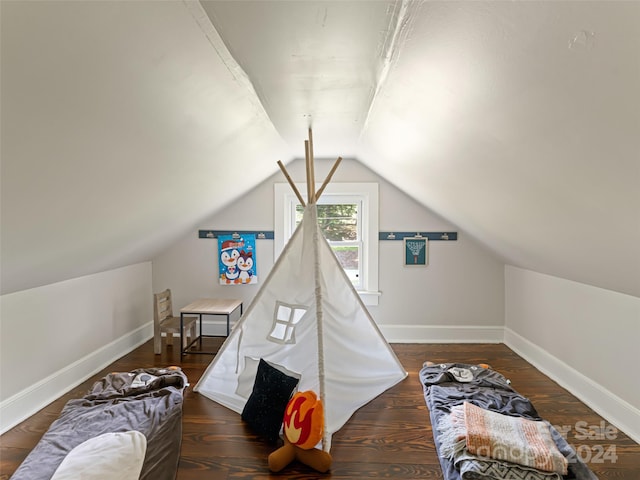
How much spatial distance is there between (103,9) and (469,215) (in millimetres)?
2535

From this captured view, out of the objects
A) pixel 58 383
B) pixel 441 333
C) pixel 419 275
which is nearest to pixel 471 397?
pixel 441 333

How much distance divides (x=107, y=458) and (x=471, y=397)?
221cm

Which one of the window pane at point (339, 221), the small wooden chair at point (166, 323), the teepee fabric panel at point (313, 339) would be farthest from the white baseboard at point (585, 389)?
the small wooden chair at point (166, 323)

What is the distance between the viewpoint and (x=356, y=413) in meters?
2.36

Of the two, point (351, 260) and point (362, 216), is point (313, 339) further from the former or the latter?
point (362, 216)

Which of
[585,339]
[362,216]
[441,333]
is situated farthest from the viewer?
[362,216]

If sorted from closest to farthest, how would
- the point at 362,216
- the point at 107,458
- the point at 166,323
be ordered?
the point at 107,458, the point at 166,323, the point at 362,216

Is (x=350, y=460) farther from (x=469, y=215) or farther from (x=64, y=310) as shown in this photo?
(x=64, y=310)

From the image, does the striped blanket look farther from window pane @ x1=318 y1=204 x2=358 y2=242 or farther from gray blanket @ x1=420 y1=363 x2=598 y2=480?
window pane @ x1=318 y1=204 x2=358 y2=242

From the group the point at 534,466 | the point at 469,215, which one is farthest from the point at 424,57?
the point at 534,466

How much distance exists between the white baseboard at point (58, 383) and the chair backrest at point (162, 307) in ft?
1.22

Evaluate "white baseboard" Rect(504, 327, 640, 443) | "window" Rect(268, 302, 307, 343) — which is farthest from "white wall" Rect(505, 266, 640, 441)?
"window" Rect(268, 302, 307, 343)

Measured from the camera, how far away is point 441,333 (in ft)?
12.4

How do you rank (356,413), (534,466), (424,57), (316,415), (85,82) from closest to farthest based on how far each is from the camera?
(85,82)
(424,57)
(534,466)
(316,415)
(356,413)
